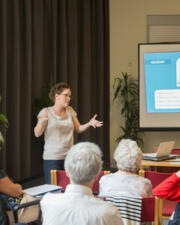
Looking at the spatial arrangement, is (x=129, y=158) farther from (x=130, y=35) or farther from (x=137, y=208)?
Answer: (x=130, y=35)

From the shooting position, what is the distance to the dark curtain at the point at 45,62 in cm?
556

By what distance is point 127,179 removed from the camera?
2.48 m

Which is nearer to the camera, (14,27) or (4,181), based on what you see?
(4,181)

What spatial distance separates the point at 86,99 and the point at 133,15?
7.37 feet

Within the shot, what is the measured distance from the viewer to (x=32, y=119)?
600 centimetres

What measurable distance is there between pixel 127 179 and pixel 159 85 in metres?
4.77

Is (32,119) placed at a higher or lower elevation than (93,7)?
lower

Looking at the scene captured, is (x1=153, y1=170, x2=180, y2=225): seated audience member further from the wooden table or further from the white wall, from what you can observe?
the white wall

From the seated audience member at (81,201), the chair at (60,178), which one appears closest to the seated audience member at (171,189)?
the seated audience member at (81,201)

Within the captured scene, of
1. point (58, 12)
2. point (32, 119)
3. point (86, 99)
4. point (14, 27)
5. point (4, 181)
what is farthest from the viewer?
point (86, 99)

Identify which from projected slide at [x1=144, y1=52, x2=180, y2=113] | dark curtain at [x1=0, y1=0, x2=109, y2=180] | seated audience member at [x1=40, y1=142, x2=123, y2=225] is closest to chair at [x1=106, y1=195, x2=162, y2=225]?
seated audience member at [x1=40, y1=142, x2=123, y2=225]

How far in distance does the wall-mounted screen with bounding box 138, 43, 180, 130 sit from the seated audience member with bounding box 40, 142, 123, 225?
5.55 metres

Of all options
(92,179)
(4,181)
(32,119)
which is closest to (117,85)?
(32,119)

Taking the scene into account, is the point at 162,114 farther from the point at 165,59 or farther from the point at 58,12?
the point at 58,12
